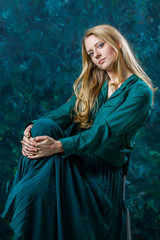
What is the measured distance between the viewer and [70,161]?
4.52 ft

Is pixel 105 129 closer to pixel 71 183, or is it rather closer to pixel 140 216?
pixel 71 183

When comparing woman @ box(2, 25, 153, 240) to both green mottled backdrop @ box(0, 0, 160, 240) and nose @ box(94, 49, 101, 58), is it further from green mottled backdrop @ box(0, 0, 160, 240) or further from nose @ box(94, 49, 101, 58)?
green mottled backdrop @ box(0, 0, 160, 240)

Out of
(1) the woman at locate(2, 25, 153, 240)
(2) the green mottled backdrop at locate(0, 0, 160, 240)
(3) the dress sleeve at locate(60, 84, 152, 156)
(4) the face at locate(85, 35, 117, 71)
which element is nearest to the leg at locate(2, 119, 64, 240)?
(1) the woman at locate(2, 25, 153, 240)

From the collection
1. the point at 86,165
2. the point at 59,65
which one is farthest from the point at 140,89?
the point at 59,65

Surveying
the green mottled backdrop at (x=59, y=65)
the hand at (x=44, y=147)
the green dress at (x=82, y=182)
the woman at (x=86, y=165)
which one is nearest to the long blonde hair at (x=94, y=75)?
the woman at (x=86, y=165)

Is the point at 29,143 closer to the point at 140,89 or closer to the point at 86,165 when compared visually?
the point at 86,165

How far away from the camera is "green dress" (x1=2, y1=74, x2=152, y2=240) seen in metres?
1.25

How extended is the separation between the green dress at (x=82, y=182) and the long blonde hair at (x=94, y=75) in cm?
11

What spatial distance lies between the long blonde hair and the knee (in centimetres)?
32

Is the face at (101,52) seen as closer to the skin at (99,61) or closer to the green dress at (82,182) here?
the skin at (99,61)

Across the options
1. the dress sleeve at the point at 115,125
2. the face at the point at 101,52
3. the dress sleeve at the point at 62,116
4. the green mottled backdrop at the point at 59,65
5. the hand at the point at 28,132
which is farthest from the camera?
the green mottled backdrop at the point at 59,65

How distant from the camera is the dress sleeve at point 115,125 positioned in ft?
4.39

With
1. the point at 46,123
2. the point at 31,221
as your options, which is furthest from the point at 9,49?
the point at 31,221

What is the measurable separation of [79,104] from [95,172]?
1.66 feet
